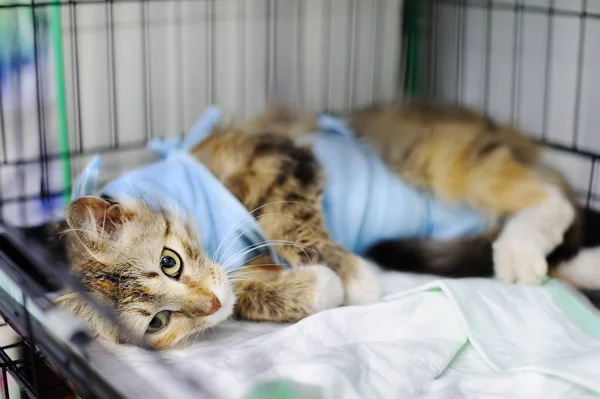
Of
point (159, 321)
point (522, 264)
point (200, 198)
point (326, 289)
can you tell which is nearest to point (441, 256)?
point (522, 264)

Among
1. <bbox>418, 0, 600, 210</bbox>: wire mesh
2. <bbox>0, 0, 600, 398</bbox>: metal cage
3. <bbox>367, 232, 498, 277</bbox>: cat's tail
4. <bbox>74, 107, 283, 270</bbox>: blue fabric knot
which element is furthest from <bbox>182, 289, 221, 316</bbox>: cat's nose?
<bbox>418, 0, 600, 210</bbox>: wire mesh

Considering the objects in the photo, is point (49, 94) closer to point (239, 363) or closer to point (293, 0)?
point (293, 0)

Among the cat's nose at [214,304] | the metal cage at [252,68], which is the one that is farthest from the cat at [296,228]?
the metal cage at [252,68]

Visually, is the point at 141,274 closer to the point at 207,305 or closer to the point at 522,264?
the point at 207,305

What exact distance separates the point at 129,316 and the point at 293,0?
4.22 ft

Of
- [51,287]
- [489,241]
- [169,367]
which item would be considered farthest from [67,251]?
[489,241]

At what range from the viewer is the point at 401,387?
114 centimetres

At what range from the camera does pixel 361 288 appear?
145 centimetres

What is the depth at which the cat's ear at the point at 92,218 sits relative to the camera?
1211 millimetres

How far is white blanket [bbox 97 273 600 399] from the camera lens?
3.64 feet

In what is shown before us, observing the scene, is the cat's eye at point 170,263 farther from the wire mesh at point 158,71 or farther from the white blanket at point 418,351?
the wire mesh at point 158,71

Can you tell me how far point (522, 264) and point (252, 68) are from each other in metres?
1.02

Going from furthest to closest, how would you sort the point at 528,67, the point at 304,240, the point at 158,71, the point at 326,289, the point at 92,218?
the point at 528,67 → the point at 158,71 → the point at 304,240 → the point at 326,289 → the point at 92,218

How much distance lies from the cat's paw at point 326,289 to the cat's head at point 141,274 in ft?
0.65
